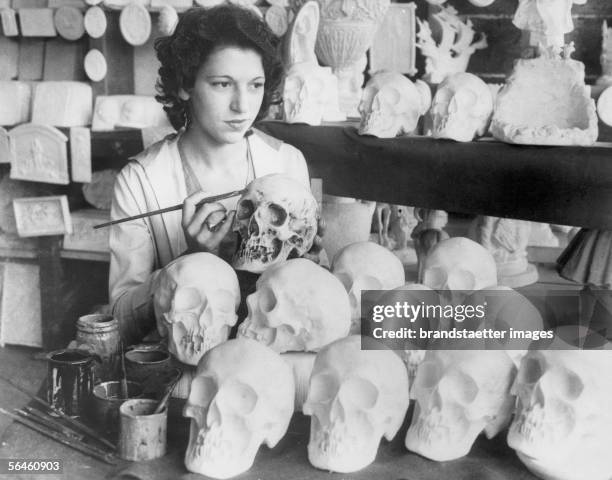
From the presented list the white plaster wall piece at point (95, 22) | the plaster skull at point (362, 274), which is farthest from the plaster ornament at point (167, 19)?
the plaster skull at point (362, 274)

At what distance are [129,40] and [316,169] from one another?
52.4 inches

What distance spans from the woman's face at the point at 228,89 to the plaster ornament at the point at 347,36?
1.10 m

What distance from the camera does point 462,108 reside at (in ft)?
5.65

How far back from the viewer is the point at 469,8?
10.8 ft

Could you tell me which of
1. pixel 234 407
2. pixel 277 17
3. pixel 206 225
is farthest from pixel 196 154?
pixel 277 17

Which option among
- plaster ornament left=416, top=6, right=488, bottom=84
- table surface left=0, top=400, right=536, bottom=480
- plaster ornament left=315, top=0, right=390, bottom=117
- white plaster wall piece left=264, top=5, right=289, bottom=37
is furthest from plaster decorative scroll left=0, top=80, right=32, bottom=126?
table surface left=0, top=400, right=536, bottom=480

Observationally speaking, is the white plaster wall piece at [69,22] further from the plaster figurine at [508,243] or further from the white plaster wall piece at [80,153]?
the plaster figurine at [508,243]

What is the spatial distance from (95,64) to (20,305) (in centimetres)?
111

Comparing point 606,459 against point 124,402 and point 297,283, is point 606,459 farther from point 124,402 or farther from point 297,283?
point 124,402

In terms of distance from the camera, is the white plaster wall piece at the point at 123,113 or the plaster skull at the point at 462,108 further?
the white plaster wall piece at the point at 123,113

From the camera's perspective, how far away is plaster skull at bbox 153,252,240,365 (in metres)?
1.05

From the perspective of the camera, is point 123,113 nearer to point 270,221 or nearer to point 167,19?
point 167,19

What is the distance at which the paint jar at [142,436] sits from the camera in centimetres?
88

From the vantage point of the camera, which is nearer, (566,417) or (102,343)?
(566,417)
